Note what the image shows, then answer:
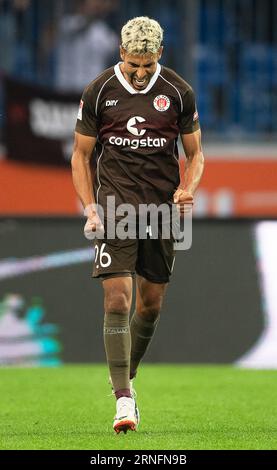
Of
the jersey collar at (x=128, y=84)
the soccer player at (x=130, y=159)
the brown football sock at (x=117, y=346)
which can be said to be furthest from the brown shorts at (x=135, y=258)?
the jersey collar at (x=128, y=84)

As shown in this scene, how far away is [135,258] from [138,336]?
28.7 inches

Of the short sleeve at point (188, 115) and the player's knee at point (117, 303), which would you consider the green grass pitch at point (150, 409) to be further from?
the short sleeve at point (188, 115)

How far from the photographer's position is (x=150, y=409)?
7.62 m

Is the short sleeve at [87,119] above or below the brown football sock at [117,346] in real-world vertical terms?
above

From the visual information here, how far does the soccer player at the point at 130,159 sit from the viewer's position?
649 cm

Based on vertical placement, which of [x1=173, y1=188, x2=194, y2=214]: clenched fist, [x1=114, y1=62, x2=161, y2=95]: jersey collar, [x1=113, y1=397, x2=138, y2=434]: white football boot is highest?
[x1=114, y1=62, x2=161, y2=95]: jersey collar

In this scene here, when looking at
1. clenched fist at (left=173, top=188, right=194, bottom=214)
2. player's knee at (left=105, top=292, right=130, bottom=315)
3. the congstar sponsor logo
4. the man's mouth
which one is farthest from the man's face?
player's knee at (left=105, top=292, right=130, bottom=315)

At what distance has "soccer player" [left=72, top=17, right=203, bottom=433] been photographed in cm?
649

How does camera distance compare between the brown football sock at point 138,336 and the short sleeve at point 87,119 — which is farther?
the brown football sock at point 138,336

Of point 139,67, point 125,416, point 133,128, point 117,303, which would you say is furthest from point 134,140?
point 125,416

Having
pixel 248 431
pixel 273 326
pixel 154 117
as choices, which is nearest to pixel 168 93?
pixel 154 117

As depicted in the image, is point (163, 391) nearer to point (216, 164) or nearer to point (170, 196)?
point (170, 196)

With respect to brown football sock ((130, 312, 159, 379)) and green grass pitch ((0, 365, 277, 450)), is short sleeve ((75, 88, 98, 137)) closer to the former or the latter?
brown football sock ((130, 312, 159, 379))

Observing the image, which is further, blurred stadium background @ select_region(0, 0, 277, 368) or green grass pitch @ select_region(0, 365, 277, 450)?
blurred stadium background @ select_region(0, 0, 277, 368)
